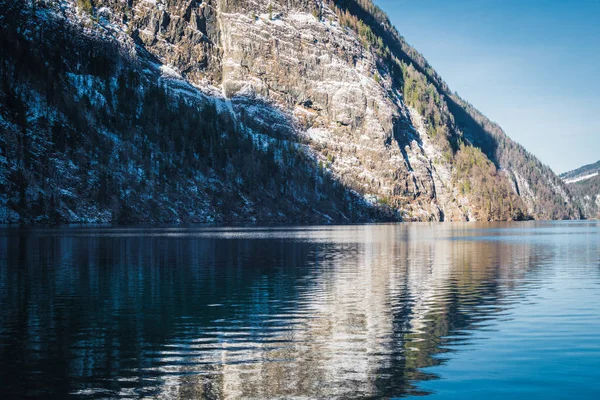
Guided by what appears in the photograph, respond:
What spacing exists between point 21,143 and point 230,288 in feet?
525

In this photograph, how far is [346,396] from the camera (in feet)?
58.6

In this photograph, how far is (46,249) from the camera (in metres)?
74.4

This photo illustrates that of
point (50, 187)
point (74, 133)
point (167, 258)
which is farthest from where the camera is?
point (74, 133)

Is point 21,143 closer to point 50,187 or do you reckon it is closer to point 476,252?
point 50,187

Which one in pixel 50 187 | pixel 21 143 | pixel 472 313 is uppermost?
pixel 21 143

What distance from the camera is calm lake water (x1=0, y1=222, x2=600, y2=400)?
19.1m

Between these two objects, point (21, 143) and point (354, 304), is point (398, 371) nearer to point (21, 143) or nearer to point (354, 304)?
point (354, 304)

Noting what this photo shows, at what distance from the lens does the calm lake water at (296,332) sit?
1908 centimetres

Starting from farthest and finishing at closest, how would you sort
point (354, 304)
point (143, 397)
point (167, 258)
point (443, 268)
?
point (167, 258) < point (443, 268) < point (354, 304) < point (143, 397)

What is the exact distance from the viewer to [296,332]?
2739 centimetres

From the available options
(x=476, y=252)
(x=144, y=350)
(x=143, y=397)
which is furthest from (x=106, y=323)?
(x=476, y=252)

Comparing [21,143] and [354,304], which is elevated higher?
[21,143]

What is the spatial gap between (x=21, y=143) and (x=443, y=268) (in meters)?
159

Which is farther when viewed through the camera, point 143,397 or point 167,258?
point 167,258
